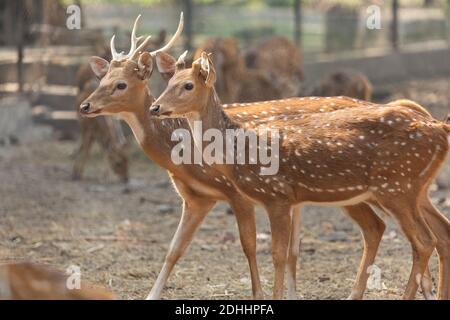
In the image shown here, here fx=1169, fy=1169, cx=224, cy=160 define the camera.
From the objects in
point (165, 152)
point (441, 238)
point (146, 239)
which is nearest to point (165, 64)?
point (165, 152)

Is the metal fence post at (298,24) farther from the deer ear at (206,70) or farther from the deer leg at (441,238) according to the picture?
the deer ear at (206,70)

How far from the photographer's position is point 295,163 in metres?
7.77

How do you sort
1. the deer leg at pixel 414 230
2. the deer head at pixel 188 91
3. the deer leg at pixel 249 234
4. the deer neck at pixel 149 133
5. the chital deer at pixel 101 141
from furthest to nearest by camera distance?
the chital deer at pixel 101 141, the deer neck at pixel 149 133, the deer leg at pixel 249 234, the deer head at pixel 188 91, the deer leg at pixel 414 230

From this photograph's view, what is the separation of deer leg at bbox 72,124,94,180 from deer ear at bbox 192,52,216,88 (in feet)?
20.8

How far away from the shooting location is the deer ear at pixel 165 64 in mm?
8352

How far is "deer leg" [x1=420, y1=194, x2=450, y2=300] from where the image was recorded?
7.86 meters

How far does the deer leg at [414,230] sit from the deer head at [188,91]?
136cm

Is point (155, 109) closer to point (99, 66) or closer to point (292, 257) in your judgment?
point (99, 66)

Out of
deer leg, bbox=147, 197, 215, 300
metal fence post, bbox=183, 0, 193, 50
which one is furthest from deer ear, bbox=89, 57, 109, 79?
metal fence post, bbox=183, 0, 193, 50

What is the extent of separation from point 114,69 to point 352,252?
3094 millimetres

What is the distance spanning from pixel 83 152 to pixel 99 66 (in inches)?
214

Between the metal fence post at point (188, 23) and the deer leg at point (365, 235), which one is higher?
the metal fence post at point (188, 23)

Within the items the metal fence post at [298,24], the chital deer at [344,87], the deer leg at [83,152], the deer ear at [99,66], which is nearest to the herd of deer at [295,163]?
the deer ear at [99,66]

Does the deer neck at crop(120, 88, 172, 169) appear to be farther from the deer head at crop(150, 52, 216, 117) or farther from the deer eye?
the deer head at crop(150, 52, 216, 117)
